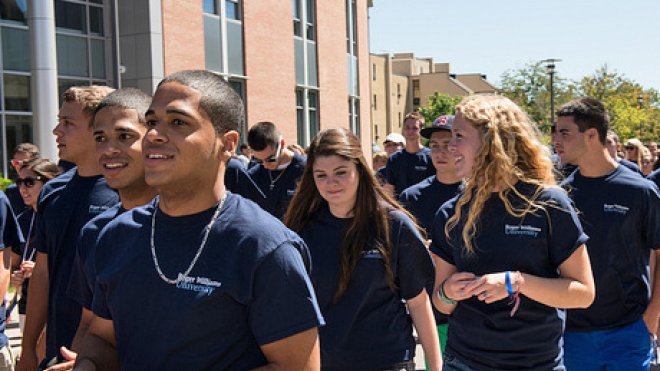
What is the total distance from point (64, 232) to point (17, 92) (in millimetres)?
17129

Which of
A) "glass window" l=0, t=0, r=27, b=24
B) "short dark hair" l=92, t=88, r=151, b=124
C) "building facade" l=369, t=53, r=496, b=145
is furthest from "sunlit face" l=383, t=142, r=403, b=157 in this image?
"building facade" l=369, t=53, r=496, b=145

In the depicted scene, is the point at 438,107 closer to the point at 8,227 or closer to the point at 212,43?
the point at 212,43

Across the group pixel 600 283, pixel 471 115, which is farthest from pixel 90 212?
pixel 600 283

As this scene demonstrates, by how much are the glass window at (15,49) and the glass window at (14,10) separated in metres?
0.26

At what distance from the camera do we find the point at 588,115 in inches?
206

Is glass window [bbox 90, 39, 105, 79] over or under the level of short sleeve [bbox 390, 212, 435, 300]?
over

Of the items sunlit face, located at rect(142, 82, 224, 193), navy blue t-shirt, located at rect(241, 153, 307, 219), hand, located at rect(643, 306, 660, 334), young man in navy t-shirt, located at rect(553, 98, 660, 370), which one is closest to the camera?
sunlit face, located at rect(142, 82, 224, 193)

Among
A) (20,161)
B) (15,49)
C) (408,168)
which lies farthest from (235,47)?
(408,168)

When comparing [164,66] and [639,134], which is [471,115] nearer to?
[164,66]

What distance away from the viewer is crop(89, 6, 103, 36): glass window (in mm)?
21812

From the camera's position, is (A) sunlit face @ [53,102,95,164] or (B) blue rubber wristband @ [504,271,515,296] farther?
(A) sunlit face @ [53,102,95,164]

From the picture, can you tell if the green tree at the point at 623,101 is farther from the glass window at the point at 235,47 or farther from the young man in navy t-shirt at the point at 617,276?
the young man in navy t-shirt at the point at 617,276

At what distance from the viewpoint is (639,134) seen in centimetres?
5753

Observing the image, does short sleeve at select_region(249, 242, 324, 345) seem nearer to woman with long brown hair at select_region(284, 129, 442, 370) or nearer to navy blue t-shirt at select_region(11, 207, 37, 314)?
woman with long brown hair at select_region(284, 129, 442, 370)
